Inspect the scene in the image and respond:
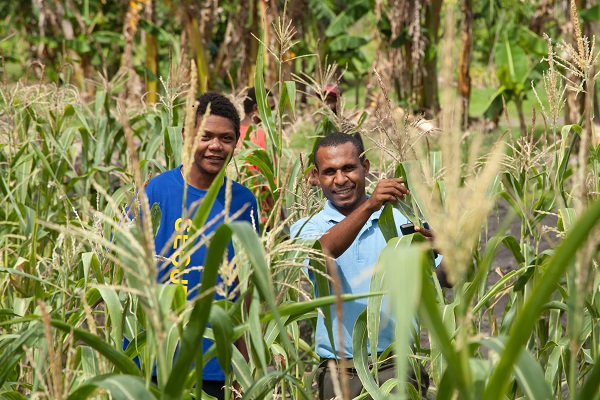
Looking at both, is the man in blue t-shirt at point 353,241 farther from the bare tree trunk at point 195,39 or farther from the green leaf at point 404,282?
the bare tree trunk at point 195,39

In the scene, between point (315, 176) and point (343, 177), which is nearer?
point (343, 177)

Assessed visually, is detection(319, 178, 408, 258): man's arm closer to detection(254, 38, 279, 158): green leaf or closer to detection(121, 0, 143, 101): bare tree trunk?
detection(254, 38, 279, 158): green leaf

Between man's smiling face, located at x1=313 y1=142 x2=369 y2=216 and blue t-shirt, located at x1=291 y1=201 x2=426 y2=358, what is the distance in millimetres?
37

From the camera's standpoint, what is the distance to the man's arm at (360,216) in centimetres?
198

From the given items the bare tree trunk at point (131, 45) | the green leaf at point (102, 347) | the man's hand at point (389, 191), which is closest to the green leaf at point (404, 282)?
the green leaf at point (102, 347)

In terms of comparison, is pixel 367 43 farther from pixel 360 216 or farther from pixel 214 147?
pixel 360 216

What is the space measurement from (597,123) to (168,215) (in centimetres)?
793

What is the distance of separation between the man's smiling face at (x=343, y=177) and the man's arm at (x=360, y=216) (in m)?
0.26

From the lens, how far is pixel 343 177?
7.98 ft

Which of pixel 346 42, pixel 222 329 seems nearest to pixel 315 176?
pixel 222 329

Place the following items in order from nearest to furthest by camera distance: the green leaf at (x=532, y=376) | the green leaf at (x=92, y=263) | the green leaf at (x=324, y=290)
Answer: the green leaf at (x=532, y=376), the green leaf at (x=324, y=290), the green leaf at (x=92, y=263)

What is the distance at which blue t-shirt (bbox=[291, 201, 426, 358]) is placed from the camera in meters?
2.33

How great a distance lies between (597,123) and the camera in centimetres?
942

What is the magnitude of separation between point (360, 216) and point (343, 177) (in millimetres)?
360
